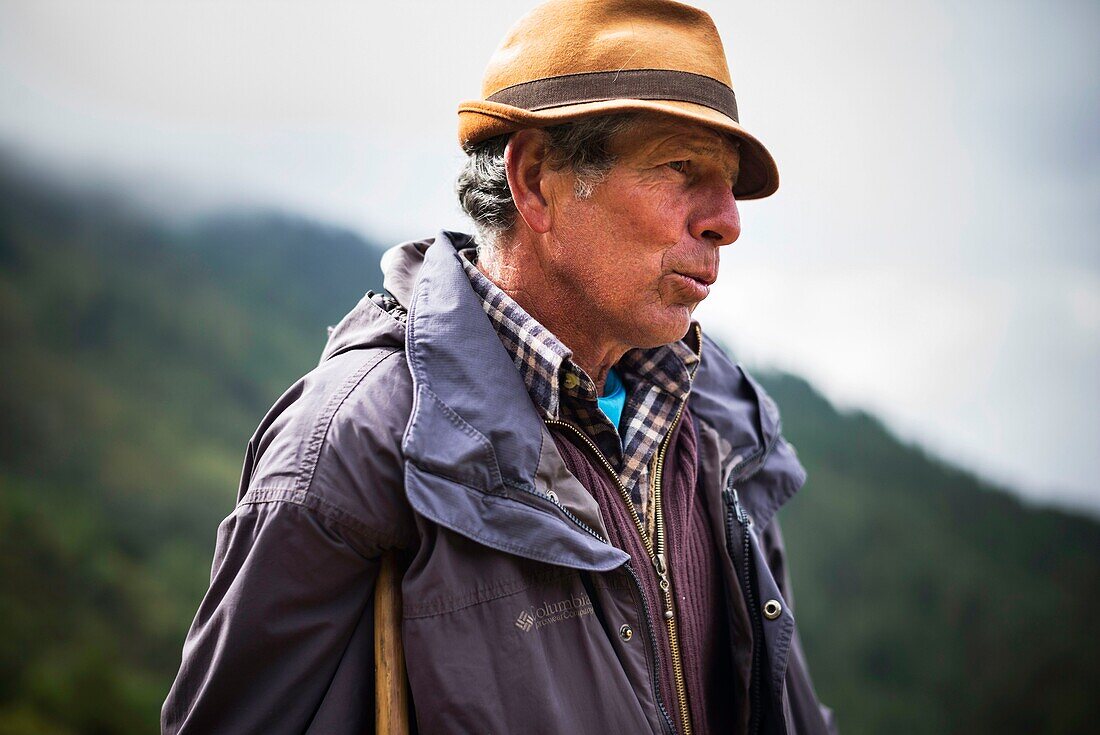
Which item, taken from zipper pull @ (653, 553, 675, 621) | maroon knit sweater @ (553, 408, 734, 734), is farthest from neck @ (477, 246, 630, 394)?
zipper pull @ (653, 553, 675, 621)

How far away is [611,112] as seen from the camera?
5.18 feet

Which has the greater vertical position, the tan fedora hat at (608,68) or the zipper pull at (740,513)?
the tan fedora hat at (608,68)

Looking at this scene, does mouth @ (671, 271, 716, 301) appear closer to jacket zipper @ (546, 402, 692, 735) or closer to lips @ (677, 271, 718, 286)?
lips @ (677, 271, 718, 286)

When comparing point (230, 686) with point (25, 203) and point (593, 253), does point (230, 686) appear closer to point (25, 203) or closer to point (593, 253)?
point (593, 253)

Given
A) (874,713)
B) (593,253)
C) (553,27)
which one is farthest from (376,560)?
(874,713)

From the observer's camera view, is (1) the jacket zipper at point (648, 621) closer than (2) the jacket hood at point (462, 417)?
No

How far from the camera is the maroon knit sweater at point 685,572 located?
1669 millimetres

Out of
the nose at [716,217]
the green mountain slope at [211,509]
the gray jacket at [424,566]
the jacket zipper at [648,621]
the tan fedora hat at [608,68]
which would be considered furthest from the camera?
the green mountain slope at [211,509]

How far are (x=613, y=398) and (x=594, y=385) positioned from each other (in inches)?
8.1

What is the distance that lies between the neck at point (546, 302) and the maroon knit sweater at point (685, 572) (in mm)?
222

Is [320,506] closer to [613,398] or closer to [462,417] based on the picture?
[462,417]

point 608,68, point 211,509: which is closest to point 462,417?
point 608,68

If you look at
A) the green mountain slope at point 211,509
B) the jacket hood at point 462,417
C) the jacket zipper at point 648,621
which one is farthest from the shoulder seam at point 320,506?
the green mountain slope at point 211,509

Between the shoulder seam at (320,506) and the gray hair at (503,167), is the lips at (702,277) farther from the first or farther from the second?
the shoulder seam at (320,506)
